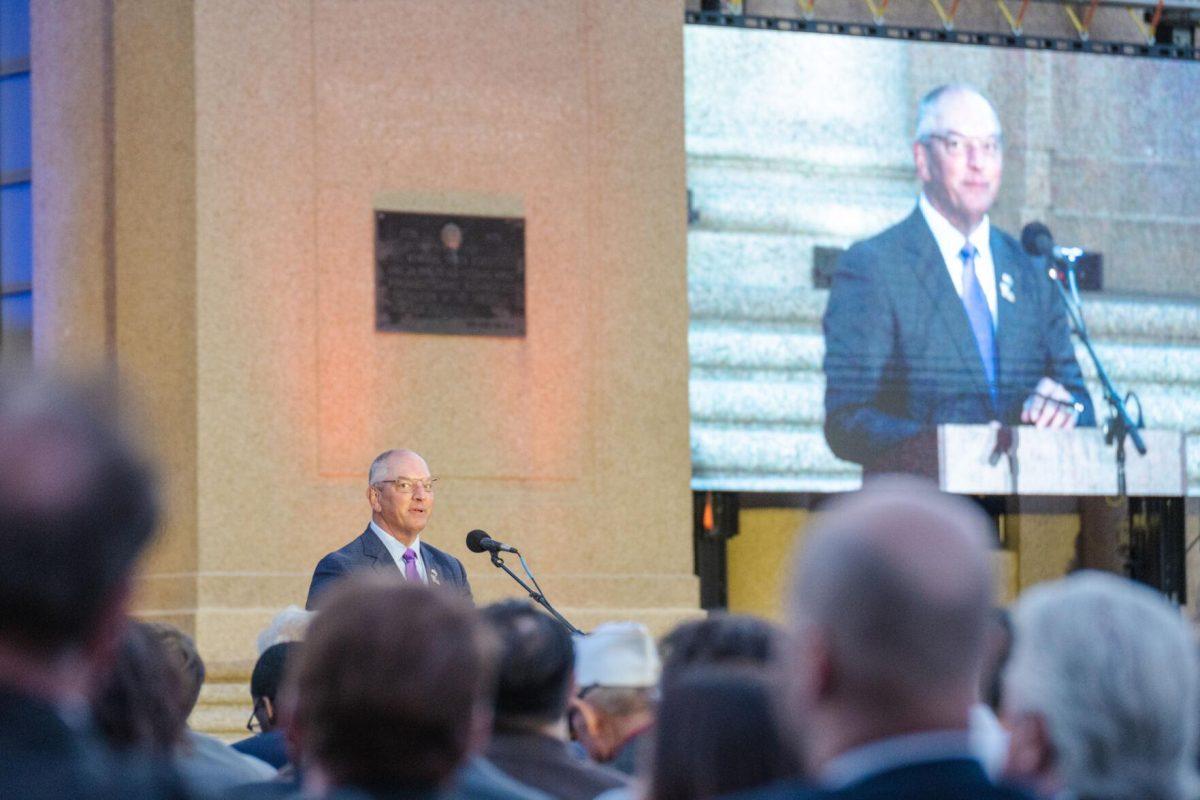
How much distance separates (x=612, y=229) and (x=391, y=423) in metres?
1.48

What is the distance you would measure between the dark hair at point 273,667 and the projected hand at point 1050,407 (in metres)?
6.57

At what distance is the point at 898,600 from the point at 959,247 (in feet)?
27.7

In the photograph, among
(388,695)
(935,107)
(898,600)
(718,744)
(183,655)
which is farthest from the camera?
(935,107)

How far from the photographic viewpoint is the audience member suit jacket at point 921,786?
186cm

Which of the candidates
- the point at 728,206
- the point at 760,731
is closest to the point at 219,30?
the point at 728,206

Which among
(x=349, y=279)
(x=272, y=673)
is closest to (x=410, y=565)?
(x=349, y=279)

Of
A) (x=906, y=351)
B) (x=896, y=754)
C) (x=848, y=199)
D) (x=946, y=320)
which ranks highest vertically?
(x=848, y=199)

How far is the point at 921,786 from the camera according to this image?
187 centimetres

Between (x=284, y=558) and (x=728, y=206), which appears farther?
(x=728, y=206)

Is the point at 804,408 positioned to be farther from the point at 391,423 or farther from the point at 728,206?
the point at 391,423

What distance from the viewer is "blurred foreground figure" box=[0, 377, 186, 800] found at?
1547 mm

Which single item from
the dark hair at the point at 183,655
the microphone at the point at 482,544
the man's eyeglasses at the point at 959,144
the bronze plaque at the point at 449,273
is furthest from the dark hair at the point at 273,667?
the man's eyeglasses at the point at 959,144

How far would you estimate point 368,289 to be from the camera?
30.8 ft

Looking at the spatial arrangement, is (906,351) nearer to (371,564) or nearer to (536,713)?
(371,564)
